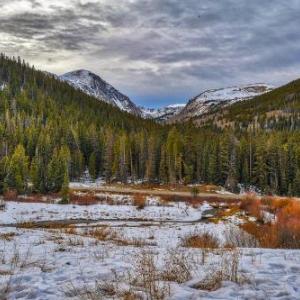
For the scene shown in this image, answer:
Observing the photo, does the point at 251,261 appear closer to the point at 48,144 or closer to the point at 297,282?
the point at 297,282

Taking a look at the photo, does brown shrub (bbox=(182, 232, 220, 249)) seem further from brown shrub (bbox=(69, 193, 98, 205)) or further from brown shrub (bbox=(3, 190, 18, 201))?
brown shrub (bbox=(3, 190, 18, 201))

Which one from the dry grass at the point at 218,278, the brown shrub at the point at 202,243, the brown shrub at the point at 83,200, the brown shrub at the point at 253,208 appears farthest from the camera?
the brown shrub at the point at 83,200

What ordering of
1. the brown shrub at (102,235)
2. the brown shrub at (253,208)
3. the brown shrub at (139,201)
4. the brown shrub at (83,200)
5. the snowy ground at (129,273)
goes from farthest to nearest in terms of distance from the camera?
the brown shrub at (83,200) → the brown shrub at (139,201) → the brown shrub at (253,208) → the brown shrub at (102,235) → the snowy ground at (129,273)

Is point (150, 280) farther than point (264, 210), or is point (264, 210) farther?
point (264, 210)

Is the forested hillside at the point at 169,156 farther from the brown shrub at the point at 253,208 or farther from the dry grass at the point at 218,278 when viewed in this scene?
the dry grass at the point at 218,278

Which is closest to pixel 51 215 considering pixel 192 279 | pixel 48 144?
pixel 192 279

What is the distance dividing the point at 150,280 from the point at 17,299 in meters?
2.33

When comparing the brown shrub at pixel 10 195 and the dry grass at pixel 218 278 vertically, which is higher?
the dry grass at pixel 218 278

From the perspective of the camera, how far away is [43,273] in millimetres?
9039

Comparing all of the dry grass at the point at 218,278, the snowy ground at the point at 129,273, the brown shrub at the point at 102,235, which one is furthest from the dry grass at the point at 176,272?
the brown shrub at the point at 102,235

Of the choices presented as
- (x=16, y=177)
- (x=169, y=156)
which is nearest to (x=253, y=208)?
(x=16, y=177)

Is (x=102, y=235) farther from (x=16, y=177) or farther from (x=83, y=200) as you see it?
(x=16, y=177)

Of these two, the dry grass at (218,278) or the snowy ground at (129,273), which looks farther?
the dry grass at (218,278)

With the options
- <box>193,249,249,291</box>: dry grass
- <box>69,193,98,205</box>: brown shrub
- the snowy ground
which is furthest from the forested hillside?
<box>193,249,249,291</box>: dry grass
